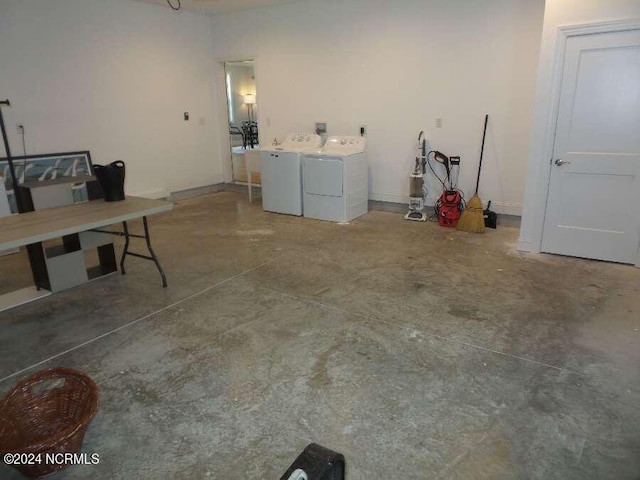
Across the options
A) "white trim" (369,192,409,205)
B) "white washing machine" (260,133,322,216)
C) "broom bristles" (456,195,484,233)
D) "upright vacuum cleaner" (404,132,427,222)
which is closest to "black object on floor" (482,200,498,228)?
"broom bristles" (456,195,484,233)

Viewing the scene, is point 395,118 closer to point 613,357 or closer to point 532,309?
point 532,309

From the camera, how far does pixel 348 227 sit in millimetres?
5367

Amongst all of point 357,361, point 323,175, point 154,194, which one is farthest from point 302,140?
point 357,361

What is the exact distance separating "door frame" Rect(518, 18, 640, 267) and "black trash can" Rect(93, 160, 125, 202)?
150 inches

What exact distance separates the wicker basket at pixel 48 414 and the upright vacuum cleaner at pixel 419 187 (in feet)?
14.4

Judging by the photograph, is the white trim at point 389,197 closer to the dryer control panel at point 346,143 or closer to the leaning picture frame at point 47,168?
the dryer control panel at point 346,143

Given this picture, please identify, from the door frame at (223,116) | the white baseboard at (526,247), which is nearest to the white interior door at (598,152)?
the white baseboard at (526,247)

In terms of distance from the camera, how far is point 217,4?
6234 mm

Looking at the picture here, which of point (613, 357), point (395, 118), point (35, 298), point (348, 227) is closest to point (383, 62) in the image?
point (395, 118)

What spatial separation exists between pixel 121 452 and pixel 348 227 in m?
3.84

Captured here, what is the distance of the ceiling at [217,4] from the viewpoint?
19.9 feet

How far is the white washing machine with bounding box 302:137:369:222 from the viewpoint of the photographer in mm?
5395

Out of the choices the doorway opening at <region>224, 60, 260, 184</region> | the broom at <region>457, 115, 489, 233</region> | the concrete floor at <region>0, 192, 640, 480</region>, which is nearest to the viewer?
the concrete floor at <region>0, 192, 640, 480</region>

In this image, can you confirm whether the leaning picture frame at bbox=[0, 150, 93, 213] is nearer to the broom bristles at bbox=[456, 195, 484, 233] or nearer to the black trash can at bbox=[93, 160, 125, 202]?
the black trash can at bbox=[93, 160, 125, 202]
